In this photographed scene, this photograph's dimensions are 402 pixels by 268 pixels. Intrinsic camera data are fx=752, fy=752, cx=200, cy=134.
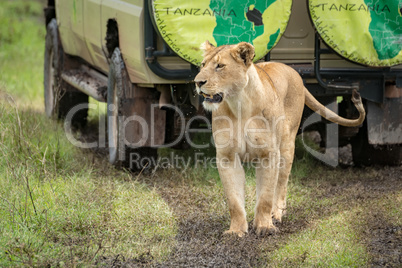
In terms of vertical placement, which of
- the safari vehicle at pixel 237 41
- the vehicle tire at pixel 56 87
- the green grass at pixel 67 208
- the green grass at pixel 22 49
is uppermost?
the safari vehicle at pixel 237 41

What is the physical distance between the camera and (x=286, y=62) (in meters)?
6.10

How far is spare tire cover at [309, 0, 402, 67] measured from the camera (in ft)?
18.4

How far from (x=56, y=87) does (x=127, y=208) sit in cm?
369

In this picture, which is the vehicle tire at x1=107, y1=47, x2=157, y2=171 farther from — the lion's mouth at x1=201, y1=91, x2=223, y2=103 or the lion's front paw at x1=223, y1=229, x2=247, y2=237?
the lion's mouth at x1=201, y1=91, x2=223, y2=103

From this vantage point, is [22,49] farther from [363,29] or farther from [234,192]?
[234,192]

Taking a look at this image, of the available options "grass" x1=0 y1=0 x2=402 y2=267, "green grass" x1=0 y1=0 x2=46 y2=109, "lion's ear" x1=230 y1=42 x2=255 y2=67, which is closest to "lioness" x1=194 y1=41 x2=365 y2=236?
"lion's ear" x1=230 y1=42 x2=255 y2=67

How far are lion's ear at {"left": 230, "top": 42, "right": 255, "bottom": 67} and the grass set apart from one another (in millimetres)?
1137

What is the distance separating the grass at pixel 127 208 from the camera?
423 centimetres

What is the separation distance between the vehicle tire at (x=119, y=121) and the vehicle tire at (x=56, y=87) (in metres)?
1.84

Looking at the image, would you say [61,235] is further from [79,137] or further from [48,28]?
[48,28]

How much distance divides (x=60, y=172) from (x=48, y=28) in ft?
11.0

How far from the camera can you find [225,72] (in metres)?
4.57

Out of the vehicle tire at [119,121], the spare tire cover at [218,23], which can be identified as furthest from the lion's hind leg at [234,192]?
the vehicle tire at [119,121]

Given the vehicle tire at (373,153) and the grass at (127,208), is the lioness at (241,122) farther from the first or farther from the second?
the vehicle tire at (373,153)
